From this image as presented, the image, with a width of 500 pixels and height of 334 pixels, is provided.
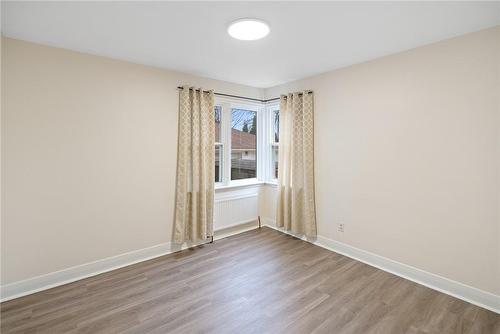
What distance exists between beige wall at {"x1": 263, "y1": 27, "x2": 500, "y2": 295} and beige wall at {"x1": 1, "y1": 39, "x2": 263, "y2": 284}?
228 cm

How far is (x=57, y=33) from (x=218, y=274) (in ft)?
9.48

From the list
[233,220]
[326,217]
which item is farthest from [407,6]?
[233,220]

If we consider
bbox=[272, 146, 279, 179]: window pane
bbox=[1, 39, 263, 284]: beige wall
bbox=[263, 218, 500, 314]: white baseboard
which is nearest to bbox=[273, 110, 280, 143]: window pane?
bbox=[272, 146, 279, 179]: window pane

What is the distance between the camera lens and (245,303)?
7.87ft

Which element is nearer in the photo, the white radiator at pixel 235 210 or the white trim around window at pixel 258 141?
the white radiator at pixel 235 210

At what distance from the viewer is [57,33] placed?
92.4 inches

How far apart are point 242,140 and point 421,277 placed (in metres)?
3.14

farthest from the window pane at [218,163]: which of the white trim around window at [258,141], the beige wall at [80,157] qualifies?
the beige wall at [80,157]

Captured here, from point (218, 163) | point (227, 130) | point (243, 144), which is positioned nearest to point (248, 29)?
point (227, 130)

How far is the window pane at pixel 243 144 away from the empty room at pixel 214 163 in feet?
2.26

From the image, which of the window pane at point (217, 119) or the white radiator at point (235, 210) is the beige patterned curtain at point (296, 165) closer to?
the white radiator at point (235, 210)

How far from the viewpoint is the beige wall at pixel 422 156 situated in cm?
231

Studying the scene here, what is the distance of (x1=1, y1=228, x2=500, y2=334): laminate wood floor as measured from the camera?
6.86ft

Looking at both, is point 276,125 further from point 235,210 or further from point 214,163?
point 235,210
